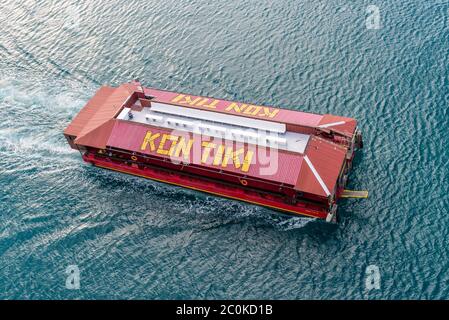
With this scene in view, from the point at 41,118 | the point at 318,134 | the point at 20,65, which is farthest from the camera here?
the point at 20,65

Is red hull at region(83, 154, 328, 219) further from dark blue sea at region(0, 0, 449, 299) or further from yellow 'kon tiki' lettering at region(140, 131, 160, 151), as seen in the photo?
yellow 'kon tiki' lettering at region(140, 131, 160, 151)

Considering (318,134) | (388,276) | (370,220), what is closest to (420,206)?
(370,220)

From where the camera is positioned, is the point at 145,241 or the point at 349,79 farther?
the point at 349,79

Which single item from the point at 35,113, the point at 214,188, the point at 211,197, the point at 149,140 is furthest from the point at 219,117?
the point at 35,113

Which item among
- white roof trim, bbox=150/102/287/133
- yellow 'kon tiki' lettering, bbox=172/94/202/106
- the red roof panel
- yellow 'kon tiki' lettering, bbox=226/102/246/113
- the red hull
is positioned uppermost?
yellow 'kon tiki' lettering, bbox=172/94/202/106

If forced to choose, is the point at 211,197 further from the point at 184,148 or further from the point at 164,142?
the point at 164,142

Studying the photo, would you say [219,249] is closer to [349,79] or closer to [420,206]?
[420,206]

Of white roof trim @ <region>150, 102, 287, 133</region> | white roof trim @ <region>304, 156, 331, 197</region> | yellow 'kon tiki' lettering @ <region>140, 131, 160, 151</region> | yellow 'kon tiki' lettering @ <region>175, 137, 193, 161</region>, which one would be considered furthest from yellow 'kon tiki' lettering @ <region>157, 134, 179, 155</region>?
white roof trim @ <region>304, 156, 331, 197</region>
